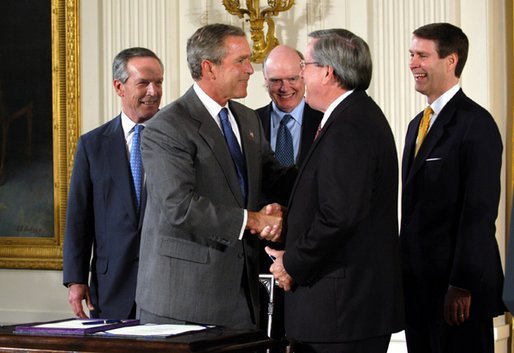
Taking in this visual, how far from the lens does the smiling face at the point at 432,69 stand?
177 inches

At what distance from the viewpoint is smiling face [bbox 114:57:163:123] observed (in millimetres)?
4742

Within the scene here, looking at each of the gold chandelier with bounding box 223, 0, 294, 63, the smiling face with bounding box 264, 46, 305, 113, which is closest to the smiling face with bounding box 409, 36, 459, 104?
the smiling face with bounding box 264, 46, 305, 113

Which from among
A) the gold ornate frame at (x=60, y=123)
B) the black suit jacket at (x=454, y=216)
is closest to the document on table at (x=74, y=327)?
the black suit jacket at (x=454, y=216)

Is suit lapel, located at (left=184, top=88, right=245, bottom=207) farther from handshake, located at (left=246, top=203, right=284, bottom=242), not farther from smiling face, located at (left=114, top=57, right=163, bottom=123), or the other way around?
smiling face, located at (left=114, top=57, right=163, bottom=123)

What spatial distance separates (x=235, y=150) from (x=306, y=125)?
3.84ft

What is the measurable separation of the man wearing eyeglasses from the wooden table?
1742 mm

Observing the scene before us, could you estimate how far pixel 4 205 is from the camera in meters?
8.37

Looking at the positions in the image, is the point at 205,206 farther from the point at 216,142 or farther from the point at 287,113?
the point at 287,113

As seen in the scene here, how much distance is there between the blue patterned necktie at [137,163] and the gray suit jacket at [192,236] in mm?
748

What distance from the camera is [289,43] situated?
23.6ft

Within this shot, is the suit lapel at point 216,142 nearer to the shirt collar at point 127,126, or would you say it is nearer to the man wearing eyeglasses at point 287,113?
the shirt collar at point 127,126

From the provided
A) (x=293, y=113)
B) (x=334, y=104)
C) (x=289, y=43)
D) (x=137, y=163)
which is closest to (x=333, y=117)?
(x=334, y=104)

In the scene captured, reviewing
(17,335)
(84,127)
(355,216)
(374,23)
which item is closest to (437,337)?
(355,216)

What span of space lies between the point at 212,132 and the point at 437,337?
4.51ft
